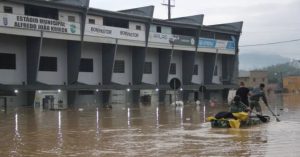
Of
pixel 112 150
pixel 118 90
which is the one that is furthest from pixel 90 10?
pixel 112 150

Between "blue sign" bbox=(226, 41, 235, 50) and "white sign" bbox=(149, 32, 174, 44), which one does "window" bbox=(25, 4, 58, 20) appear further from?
"blue sign" bbox=(226, 41, 235, 50)

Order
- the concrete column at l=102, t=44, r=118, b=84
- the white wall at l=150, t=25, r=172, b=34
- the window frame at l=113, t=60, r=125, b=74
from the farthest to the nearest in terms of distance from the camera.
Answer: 1. the white wall at l=150, t=25, r=172, b=34
2. the window frame at l=113, t=60, r=125, b=74
3. the concrete column at l=102, t=44, r=118, b=84

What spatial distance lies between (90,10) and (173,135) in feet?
120

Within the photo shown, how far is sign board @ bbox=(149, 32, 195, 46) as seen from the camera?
57.4 metres

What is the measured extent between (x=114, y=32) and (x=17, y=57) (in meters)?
11.3

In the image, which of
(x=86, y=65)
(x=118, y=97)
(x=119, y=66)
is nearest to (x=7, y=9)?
(x=86, y=65)

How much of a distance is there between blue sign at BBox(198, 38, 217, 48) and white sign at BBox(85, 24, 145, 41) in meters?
11.9

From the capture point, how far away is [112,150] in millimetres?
11227

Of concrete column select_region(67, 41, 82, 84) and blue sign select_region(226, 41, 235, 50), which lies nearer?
concrete column select_region(67, 41, 82, 84)

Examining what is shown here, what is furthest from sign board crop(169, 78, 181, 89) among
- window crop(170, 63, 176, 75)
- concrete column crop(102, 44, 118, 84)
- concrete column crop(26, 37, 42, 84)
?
window crop(170, 63, 176, 75)

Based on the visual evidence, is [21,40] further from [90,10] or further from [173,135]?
[173,135]

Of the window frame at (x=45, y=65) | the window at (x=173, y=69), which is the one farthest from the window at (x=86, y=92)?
the window at (x=173, y=69)

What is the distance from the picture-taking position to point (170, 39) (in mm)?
59719

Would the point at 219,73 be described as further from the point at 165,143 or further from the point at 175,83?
the point at 165,143
